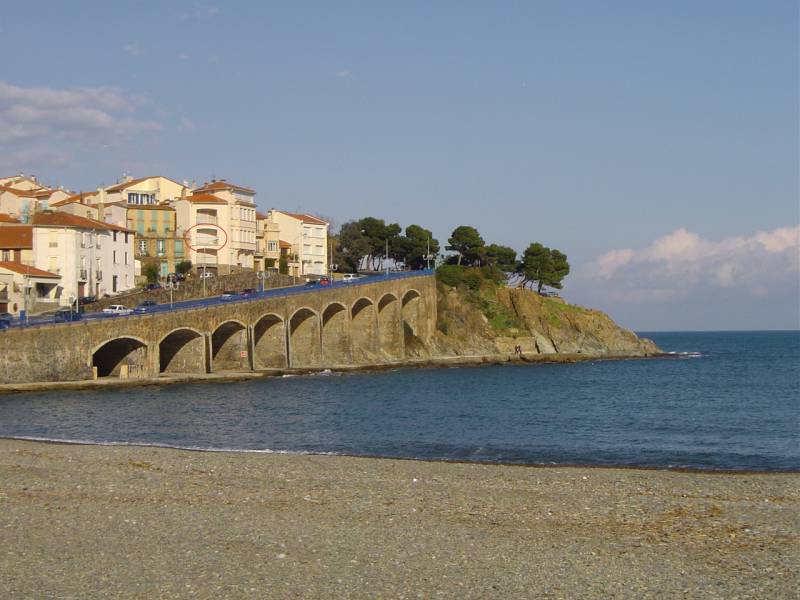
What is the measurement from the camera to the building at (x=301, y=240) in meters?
118

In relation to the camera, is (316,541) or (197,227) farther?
(197,227)

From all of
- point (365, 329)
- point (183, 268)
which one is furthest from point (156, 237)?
point (365, 329)

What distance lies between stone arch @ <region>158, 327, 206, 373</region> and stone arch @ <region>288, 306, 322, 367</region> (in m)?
16.0

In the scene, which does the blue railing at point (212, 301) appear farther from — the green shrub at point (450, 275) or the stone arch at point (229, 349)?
the green shrub at point (450, 275)

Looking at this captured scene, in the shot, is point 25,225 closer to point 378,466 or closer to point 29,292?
point 29,292

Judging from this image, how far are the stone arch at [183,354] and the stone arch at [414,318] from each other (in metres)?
39.8

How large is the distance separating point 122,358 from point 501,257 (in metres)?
69.1

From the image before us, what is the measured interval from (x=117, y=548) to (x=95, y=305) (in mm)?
60870

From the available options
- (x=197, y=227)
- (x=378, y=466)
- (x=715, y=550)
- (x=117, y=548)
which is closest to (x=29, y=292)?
(x=197, y=227)

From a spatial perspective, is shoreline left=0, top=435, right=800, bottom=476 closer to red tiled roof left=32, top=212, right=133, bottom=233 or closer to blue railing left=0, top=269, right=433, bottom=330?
blue railing left=0, top=269, right=433, bottom=330

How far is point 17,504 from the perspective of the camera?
2173cm

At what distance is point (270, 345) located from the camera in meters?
80.2

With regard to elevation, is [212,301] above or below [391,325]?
above

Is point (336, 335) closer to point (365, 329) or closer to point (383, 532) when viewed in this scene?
point (365, 329)
